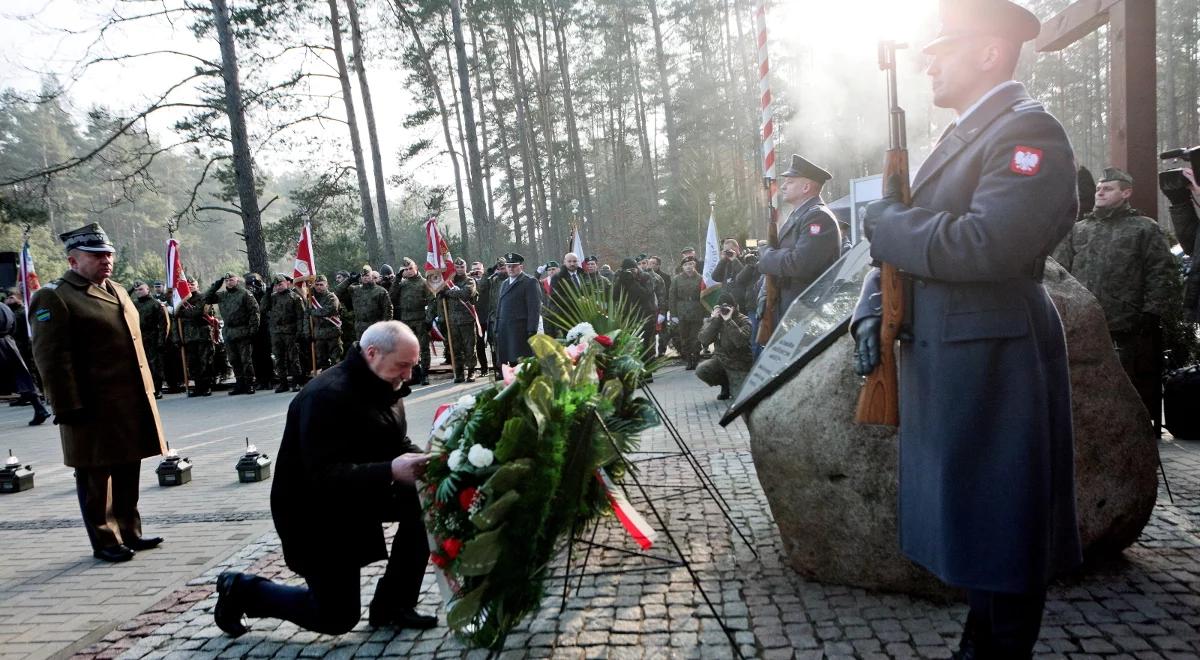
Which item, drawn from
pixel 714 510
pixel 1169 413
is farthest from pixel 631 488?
pixel 1169 413

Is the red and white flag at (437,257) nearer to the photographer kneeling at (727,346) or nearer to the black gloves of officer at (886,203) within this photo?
the photographer kneeling at (727,346)

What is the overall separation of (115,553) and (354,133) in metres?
17.7

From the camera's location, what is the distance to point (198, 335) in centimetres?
1442

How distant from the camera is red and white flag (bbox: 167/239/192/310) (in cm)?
1424

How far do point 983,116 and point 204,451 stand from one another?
8.62 m

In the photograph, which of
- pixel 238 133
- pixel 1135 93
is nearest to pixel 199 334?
pixel 238 133

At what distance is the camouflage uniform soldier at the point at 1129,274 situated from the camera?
5527 millimetres

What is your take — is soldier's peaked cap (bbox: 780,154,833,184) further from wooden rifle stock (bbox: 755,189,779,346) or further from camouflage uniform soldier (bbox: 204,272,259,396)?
camouflage uniform soldier (bbox: 204,272,259,396)

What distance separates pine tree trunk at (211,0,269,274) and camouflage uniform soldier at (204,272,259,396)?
2.41 meters

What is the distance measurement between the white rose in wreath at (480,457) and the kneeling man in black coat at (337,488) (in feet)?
2.16

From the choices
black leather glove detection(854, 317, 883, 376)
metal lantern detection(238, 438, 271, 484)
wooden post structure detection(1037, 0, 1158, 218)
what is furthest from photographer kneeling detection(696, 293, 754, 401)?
black leather glove detection(854, 317, 883, 376)

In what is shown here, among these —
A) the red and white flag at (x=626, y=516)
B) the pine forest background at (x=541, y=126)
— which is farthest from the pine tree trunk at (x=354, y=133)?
Answer: the red and white flag at (x=626, y=516)

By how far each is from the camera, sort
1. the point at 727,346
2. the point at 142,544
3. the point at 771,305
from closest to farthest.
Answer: the point at 142,544 < the point at 771,305 < the point at 727,346

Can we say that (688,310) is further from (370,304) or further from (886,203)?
(886,203)
